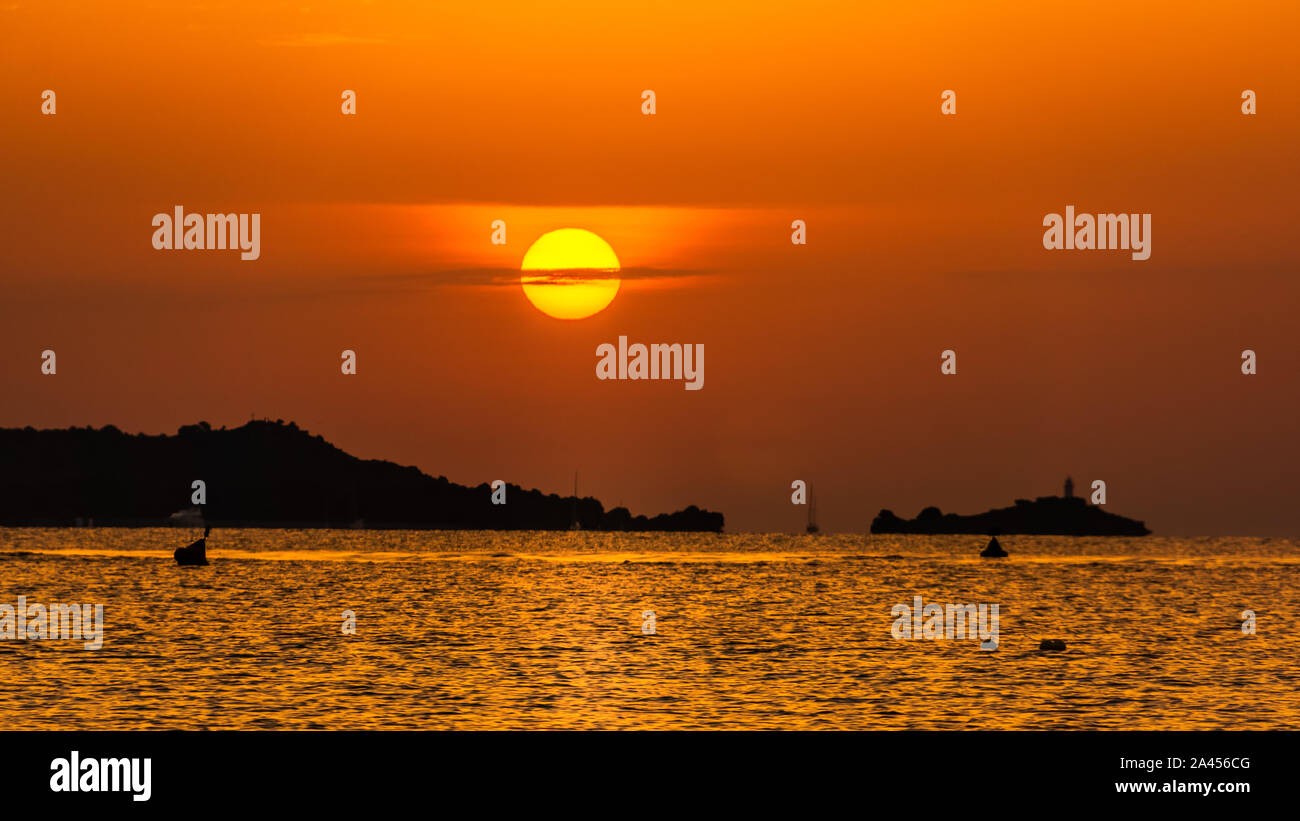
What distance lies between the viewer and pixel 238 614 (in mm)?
115875

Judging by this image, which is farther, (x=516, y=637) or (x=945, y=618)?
(x=945, y=618)

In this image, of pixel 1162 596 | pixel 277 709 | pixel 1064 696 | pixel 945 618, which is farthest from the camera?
pixel 1162 596

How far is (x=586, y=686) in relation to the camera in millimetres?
62219
